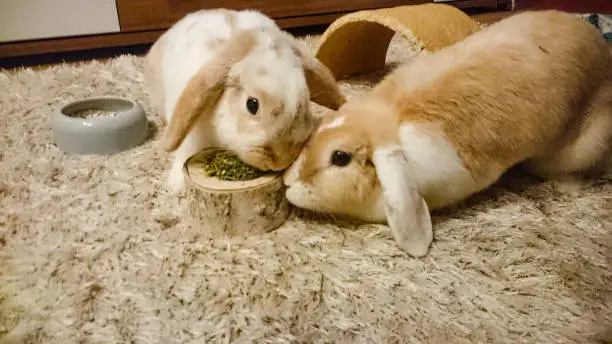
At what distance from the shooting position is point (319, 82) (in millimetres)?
1380

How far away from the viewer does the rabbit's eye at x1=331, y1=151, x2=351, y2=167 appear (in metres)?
1.17

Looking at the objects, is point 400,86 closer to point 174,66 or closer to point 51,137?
point 174,66

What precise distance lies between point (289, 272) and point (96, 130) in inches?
30.4

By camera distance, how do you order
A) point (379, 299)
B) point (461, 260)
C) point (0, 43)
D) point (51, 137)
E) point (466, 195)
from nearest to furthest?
point (379, 299) → point (461, 260) → point (466, 195) → point (51, 137) → point (0, 43)

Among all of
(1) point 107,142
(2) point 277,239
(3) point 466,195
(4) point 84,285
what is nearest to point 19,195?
(1) point 107,142

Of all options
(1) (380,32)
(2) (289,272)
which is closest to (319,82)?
(2) (289,272)

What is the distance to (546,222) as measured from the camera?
1295mm

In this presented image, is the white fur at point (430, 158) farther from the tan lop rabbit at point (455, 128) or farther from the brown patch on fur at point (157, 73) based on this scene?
the brown patch on fur at point (157, 73)

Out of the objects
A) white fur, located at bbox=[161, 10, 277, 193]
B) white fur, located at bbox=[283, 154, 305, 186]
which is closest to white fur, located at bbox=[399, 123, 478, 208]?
white fur, located at bbox=[283, 154, 305, 186]

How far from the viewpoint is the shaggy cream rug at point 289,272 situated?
3.23ft

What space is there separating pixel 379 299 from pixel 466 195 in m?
0.39

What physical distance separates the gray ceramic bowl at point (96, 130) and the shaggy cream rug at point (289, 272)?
10 centimetres

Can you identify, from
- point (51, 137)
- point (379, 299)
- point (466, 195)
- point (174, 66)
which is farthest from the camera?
point (51, 137)

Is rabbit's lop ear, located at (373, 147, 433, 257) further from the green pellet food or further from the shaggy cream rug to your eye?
the green pellet food
